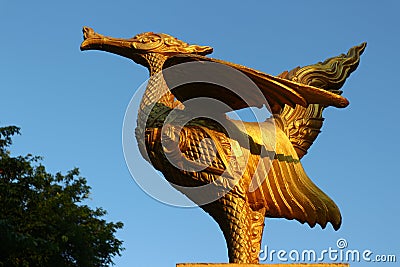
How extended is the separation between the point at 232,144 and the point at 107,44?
1195 millimetres

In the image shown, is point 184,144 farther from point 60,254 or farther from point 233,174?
point 60,254

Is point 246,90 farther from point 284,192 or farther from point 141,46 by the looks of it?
point 141,46

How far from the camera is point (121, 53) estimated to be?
4.48 meters

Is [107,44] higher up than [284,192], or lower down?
higher up

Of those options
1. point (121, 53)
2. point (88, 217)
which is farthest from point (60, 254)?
point (121, 53)

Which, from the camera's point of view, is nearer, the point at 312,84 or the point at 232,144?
the point at 232,144

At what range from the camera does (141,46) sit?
4418 millimetres

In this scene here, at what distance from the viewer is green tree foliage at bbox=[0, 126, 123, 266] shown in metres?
8.56

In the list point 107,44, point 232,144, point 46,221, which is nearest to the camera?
point 232,144

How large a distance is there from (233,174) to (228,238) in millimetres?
437

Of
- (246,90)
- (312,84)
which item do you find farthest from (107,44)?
(312,84)

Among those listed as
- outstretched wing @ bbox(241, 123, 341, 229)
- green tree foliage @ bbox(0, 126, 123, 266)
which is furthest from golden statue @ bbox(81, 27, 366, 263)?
green tree foliage @ bbox(0, 126, 123, 266)

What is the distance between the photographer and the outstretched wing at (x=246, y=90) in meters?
3.98

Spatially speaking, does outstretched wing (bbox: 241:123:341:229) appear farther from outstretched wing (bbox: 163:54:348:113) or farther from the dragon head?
the dragon head
